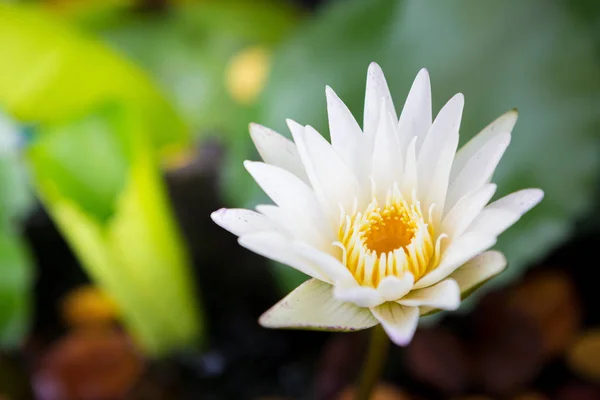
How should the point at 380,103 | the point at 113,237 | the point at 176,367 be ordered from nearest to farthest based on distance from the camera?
the point at 380,103 → the point at 113,237 → the point at 176,367

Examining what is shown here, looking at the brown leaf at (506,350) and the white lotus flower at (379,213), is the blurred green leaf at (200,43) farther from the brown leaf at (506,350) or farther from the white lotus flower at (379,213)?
the white lotus flower at (379,213)

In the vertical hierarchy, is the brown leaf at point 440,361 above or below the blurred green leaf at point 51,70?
below

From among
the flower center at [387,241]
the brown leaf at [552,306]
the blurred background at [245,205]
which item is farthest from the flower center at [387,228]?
the brown leaf at [552,306]

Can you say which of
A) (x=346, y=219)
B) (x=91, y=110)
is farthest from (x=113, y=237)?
(x=346, y=219)

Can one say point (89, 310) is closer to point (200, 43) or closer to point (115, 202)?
point (115, 202)

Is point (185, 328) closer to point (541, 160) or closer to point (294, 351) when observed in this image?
point (294, 351)

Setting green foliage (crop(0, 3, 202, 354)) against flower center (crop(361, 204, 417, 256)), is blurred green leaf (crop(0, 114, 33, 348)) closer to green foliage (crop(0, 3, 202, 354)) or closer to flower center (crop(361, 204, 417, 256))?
green foliage (crop(0, 3, 202, 354))

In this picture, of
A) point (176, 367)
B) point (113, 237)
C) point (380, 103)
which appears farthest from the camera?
point (176, 367)

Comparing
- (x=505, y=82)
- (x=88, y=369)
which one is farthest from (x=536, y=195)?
(x=88, y=369)

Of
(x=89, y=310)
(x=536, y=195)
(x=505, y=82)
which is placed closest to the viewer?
(x=536, y=195)
